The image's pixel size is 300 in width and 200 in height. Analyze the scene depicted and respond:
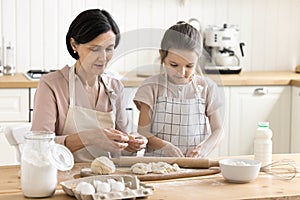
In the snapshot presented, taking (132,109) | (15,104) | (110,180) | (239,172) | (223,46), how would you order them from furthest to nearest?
(223,46) → (15,104) → (132,109) → (239,172) → (110,180)

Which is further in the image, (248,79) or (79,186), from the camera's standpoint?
(248,79)

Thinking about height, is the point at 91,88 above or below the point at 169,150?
above

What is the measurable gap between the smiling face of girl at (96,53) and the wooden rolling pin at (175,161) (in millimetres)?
313

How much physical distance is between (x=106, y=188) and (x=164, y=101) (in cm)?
45

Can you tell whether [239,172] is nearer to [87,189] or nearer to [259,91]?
[87,189]

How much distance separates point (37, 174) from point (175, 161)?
52cm

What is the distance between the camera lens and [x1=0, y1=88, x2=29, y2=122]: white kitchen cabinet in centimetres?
383

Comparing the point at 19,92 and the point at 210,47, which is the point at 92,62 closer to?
the point at 19,92

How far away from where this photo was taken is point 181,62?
6.81ft

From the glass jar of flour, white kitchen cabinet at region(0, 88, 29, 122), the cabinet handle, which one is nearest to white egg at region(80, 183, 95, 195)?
the glass jar of flour

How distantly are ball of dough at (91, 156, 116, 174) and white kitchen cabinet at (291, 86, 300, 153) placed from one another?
7.94ft

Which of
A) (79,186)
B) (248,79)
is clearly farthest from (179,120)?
(248,79)

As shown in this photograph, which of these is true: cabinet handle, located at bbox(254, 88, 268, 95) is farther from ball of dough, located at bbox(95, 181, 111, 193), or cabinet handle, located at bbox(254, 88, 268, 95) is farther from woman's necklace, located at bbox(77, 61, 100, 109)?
ball of dough, located at bbox(95, 181, 111, 193)

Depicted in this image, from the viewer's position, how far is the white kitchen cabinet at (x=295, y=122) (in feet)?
14.1
